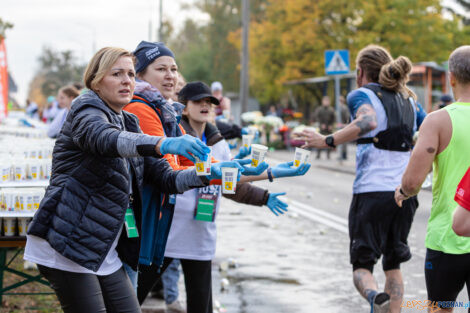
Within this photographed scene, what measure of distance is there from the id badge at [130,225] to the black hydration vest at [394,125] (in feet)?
8.10

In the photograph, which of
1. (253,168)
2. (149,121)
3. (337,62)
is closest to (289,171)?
(253,168)

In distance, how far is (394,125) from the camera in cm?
546

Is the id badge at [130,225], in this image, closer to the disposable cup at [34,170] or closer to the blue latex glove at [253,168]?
the blue latex glove at [253,168]

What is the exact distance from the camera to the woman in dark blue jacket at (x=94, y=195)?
10.6ft

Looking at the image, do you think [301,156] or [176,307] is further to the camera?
[176,307]

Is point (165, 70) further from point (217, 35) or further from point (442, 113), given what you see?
point (217, 35)

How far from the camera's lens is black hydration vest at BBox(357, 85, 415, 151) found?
5469 mm

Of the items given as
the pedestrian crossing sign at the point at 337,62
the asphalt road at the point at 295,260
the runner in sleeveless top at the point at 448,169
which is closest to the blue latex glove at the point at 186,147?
the runner in sleeveless top at the point at 448,169

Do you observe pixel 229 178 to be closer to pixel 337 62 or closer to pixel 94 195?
pixel 94 195

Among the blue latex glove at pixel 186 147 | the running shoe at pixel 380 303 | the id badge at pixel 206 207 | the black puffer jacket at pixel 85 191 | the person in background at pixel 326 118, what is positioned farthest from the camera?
the person in background at pixel 326 118

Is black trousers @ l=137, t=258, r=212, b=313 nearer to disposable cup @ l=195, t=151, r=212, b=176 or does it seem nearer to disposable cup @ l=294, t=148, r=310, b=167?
disposable cup @ l=294, t=148, r=310, b=167

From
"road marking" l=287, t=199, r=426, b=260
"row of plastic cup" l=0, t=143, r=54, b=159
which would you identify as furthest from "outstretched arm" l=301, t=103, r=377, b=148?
"road marking" l=287, t=199, r=426, b=260

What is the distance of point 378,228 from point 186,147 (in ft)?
8.98

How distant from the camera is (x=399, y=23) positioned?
34.4 m
